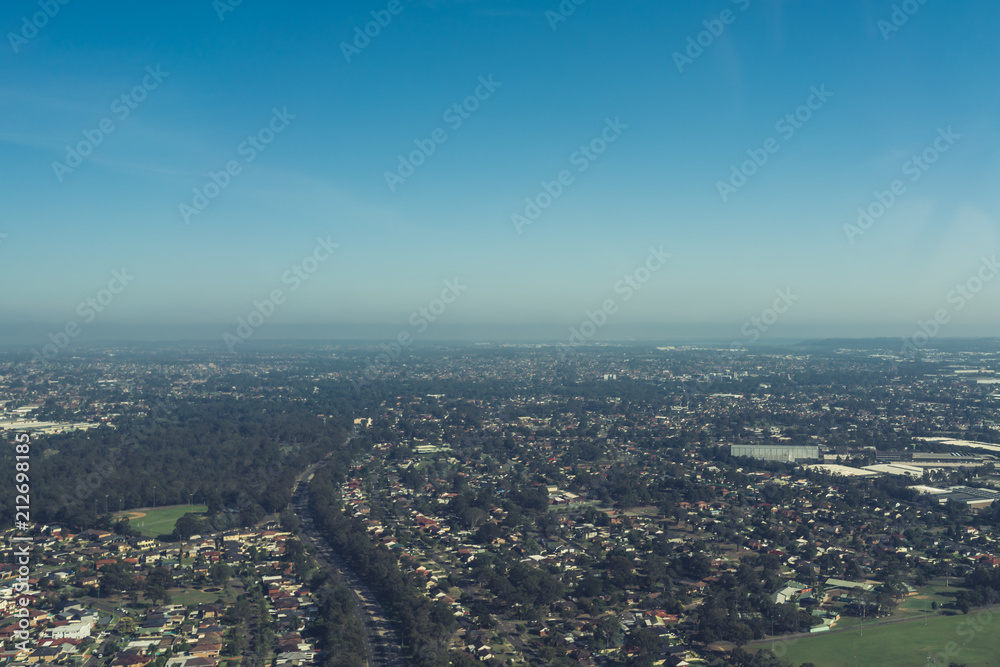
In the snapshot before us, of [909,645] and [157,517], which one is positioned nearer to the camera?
[909,645]

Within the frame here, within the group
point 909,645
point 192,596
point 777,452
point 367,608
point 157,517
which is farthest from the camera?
point 777,452

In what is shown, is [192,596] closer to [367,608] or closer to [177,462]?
[367,608]

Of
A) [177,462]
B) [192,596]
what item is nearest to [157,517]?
[177,462]

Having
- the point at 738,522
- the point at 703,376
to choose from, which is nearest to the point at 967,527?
the point at 738,522

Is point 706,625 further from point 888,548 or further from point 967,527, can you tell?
point 967,527

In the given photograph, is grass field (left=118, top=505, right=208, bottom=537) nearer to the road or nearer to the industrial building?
the road

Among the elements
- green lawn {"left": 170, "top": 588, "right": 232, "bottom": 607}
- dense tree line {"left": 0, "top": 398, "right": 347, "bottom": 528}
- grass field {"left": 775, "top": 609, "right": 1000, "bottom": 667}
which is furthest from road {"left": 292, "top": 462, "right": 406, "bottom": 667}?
grass field {"left": 775, "top": 609, "right": 1000, "bottom": 667}
